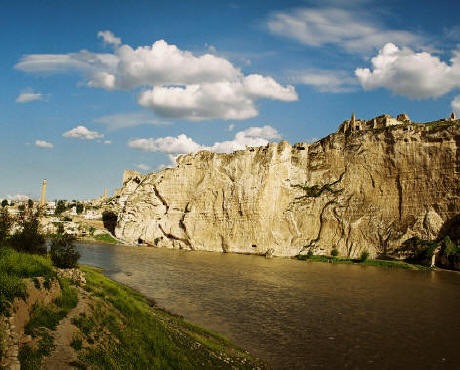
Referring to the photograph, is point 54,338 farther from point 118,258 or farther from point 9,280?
point 118,258

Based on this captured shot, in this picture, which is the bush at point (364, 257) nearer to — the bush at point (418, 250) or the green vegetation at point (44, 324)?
the bush at point (418, 250)

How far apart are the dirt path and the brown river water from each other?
9178 mm

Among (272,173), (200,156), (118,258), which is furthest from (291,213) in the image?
(118,258)

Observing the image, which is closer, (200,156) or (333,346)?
(333,346)

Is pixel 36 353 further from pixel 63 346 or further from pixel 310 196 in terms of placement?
pixel 310 196

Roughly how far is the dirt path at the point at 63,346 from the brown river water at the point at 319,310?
9.18 meters

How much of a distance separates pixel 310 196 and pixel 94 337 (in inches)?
2580

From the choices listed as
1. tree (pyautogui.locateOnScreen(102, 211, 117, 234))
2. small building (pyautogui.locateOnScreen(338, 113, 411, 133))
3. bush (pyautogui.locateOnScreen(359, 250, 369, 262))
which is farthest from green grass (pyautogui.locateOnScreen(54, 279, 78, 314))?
tree (pyautogui.locateOnScreen(102, 211, 117, 234))

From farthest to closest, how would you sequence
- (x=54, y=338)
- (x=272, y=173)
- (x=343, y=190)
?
(x=272, y=173)
(x=343, y=190)
(x=54, y=338)

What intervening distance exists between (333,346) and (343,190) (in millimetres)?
53484

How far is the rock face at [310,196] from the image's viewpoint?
6156cm

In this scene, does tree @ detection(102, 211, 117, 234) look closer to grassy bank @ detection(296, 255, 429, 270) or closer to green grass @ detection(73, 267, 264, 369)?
grassy bank @ detection(296, 255, 429, 270)

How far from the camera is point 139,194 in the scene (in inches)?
3563

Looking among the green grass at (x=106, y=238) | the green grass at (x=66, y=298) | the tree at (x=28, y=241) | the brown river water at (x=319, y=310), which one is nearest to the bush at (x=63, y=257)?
the tree at (x=28, y=241)
